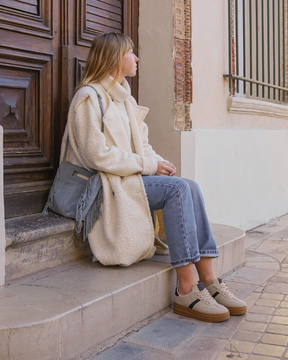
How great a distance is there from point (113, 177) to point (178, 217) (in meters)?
0.47

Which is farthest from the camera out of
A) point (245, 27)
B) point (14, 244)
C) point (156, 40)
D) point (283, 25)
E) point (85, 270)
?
point (283, 25)

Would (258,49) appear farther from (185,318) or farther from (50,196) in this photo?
(185,318)

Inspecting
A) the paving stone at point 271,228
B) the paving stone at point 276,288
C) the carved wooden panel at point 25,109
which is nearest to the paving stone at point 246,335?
the paving stone at point 276,288

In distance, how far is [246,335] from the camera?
102 inches

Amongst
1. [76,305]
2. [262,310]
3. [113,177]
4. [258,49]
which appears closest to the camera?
[76,305]

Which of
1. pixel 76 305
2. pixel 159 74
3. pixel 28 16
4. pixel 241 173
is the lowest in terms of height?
pixel 76 305

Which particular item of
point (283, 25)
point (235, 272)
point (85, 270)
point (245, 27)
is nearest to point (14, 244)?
point (85, 270)

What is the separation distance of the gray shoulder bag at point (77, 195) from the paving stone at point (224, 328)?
939 mm

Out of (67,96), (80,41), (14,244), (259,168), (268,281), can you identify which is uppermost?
(80,41)

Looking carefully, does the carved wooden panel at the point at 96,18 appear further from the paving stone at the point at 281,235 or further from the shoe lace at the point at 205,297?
the paving stone at the point at 281,235

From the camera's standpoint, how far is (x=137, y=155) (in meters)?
2.98

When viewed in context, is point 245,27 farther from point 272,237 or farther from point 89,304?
point 89,304

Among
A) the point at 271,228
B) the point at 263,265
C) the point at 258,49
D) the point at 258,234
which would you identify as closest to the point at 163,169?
the point at 263,265

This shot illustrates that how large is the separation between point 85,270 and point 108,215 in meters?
0.36
